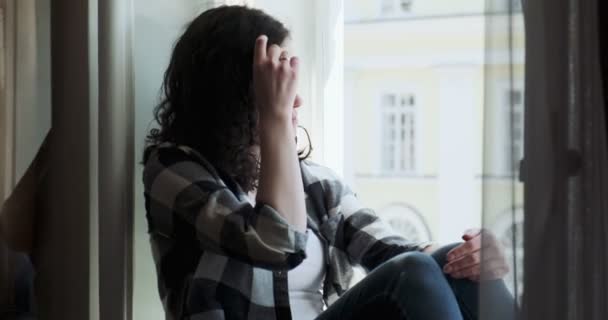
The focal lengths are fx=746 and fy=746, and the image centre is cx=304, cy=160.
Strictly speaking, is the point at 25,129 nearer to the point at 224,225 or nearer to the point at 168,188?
the point at 168,188

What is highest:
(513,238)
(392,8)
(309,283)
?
(392,8)

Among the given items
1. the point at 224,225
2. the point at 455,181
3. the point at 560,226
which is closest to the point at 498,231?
the point at 560,226

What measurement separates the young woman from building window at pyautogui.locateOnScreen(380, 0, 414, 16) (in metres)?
0.41

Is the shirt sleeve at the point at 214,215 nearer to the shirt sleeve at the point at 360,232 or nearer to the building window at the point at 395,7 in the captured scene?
the shirt sleeve at the point at 360,232

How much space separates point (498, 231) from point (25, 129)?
2.30ft

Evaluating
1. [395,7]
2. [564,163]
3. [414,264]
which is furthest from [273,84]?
[395,7]

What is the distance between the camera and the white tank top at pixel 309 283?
1.15 meters

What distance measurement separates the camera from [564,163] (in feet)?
2.50

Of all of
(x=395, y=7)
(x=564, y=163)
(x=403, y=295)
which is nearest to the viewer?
(x=564, y=163)

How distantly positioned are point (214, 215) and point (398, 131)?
44.5 inches

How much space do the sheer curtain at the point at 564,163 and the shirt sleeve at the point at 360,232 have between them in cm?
44

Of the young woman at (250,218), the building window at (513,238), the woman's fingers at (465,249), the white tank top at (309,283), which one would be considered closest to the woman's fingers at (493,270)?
the building window at (513,238)

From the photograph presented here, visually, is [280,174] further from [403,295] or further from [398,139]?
[398,139]

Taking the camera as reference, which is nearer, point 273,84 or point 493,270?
point 493,270
